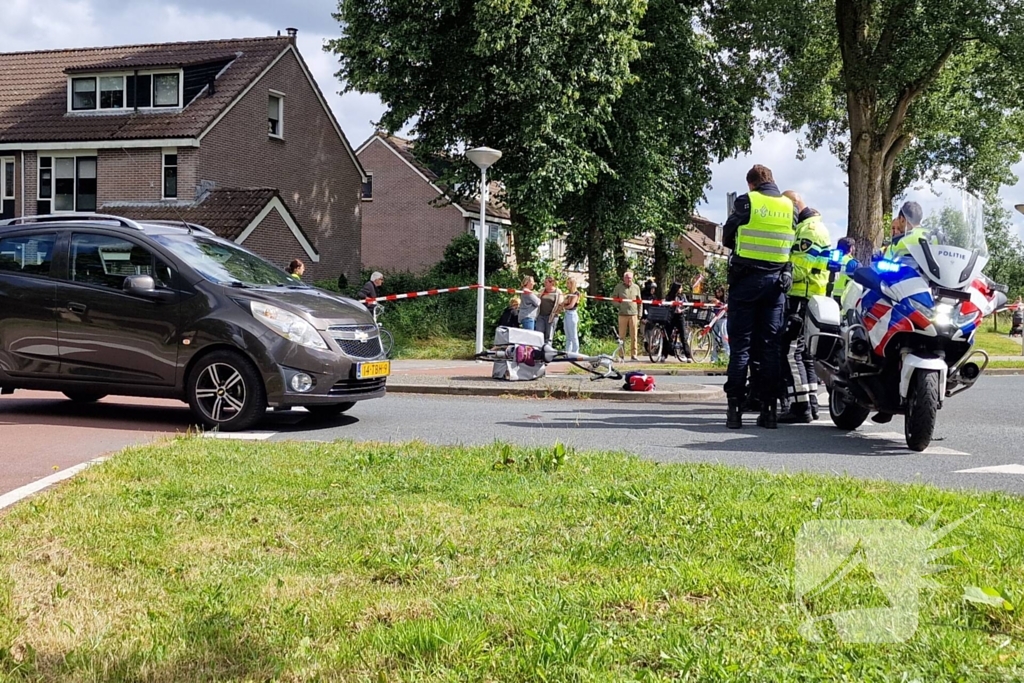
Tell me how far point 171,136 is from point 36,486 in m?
27.9

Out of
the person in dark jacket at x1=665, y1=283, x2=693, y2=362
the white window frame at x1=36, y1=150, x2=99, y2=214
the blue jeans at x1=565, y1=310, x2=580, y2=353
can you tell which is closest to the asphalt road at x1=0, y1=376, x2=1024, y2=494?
the blue jeans at x1=565, y1=310, x2=580, y2=353

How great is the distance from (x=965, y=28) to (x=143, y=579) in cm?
2483

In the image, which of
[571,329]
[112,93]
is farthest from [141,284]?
[112,93]

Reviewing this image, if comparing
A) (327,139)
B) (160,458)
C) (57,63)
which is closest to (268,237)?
(327,139)

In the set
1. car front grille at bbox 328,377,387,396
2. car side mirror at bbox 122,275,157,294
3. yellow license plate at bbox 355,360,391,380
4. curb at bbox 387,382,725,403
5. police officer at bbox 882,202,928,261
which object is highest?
police officer at bbox 882,202,928,261

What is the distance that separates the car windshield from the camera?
915 cm

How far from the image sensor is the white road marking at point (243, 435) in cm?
812

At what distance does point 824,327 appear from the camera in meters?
9.25

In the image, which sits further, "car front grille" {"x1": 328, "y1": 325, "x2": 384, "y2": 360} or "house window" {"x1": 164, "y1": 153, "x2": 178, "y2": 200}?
"house window" {"x1": 164, "y1": 153, "x2": 178, "y2": 200}

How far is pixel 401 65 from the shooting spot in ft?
80.2

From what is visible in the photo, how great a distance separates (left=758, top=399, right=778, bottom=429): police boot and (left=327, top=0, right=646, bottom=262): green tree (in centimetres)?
1504

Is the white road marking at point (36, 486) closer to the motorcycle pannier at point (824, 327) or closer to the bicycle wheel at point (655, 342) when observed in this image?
the motorcycle pannier at point (824, 327)

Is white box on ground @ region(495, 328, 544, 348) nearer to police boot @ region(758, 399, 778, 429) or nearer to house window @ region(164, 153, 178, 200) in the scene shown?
police boot @ region(758, 399, 778, 429)

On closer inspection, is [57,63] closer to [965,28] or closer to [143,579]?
[965,28]
